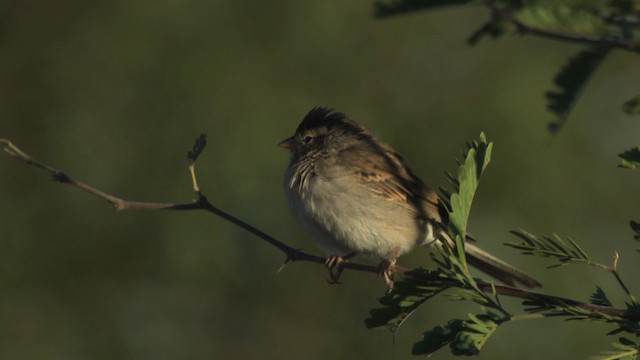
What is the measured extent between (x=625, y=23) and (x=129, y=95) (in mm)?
6568

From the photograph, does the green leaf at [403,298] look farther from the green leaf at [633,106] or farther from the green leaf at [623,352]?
the green leaf at [633,106]

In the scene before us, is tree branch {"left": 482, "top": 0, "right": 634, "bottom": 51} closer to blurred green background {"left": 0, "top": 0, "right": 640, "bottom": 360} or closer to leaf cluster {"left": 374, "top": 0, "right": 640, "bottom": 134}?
leaf cluster {"left": 374, "top": 0, "right": 640, "bottom": 134}

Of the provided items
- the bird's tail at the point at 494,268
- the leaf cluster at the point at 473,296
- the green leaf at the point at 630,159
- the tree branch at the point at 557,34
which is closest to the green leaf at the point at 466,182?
the leaf cluster at the point at 473,296

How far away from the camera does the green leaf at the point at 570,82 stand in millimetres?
1829

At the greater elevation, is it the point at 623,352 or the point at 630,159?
the point at 630,159

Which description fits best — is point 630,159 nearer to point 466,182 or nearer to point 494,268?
point 466,182

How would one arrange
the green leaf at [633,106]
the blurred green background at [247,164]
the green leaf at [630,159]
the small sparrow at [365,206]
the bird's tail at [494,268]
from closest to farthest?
the green leaf at [633,106] → the green leaf at [630,159] → the bird's tail at [494,268] → the small sparrow at [365,206] → the blurred green background at [247,164]

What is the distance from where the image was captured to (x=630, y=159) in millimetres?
2127

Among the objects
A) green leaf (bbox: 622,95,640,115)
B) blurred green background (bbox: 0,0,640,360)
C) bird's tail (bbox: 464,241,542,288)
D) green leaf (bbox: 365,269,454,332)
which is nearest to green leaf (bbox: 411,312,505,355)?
green leaf (bbox: 365,269,454,332)

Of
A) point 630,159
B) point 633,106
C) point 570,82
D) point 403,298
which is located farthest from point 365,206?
point 570,82

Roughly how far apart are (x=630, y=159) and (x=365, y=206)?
282 cm

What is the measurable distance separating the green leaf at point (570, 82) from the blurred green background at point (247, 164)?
5.43 metres

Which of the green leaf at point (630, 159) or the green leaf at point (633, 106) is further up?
the green leaf at point (633, 106)

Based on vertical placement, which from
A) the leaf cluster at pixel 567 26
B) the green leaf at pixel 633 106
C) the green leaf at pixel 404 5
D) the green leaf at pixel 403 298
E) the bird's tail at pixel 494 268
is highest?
the green leaf at pixel 404 5
